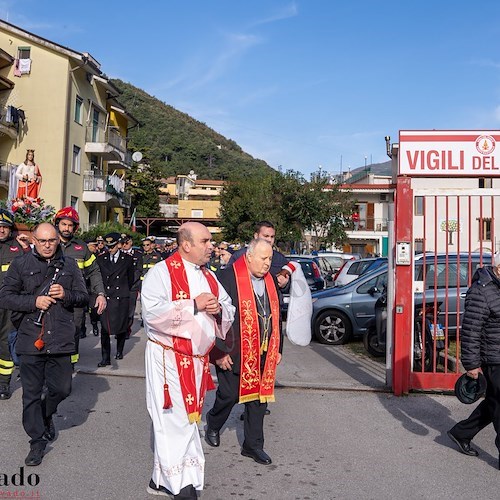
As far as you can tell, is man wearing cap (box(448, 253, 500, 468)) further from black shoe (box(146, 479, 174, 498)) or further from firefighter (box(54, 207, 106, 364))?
firefighter (box(54, 207, 106, 364))

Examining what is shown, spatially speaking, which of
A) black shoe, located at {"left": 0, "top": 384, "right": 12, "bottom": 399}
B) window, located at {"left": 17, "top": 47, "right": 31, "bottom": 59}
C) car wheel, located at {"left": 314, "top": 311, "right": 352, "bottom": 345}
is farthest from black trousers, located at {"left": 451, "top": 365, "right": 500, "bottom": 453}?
window, located at {"left": 17, "top": 47, "right": 31, "bottom": 59}

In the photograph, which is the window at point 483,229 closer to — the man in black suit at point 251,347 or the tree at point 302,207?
the man in black suit at point 251,347

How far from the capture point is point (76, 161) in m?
38.0

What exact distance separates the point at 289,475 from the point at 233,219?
4661cm

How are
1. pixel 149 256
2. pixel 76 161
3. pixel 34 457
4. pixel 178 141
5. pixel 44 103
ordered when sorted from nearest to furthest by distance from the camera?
pixel 34 457 → pixel 149 256 → pixel 44 103 → pixel 76 161 → pixel 178 141

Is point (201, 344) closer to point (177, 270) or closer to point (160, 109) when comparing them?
point (177, 270)

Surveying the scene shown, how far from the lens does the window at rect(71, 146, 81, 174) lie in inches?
1474

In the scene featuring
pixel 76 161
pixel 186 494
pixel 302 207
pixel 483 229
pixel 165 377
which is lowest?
pixel 186 494

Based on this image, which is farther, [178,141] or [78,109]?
[178,141]

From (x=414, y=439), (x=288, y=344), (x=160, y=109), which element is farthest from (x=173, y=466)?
(x=160, y=109)

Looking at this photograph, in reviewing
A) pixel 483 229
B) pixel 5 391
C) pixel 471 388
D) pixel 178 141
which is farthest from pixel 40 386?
pixel 178 141

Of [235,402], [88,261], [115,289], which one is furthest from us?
[115,289]

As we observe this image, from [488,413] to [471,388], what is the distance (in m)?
0.25

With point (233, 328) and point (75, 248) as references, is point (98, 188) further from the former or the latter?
point (233, 328)
